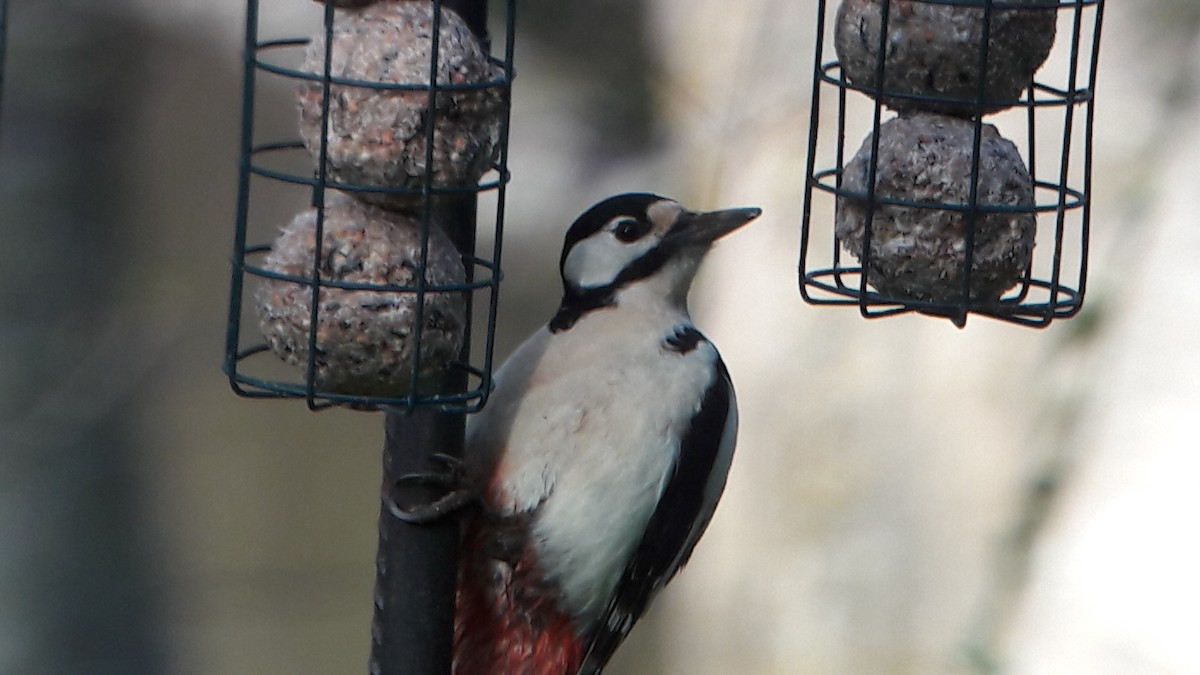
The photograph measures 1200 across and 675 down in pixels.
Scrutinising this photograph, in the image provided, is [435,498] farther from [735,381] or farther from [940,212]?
[735,381]

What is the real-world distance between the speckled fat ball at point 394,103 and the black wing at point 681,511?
0.71 meters

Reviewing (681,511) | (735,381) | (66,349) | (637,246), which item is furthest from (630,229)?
(66,349)

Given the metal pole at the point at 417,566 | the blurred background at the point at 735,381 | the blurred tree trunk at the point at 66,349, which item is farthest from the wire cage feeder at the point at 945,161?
the blurred tree trunk at the point at 66,349

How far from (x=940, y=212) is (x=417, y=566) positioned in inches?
29.1

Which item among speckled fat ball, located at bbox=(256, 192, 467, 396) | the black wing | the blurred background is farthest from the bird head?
the blurred background

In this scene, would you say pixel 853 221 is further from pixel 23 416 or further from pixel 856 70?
pixel 23 416

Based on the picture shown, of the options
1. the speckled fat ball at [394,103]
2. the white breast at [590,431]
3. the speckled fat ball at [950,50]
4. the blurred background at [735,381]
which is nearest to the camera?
the speckled fat ball at [394,103]

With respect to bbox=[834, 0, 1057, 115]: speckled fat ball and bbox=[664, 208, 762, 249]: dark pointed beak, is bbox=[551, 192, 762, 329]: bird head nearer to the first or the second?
bbox=[664, 208, 762, 249]: dark pointed beak

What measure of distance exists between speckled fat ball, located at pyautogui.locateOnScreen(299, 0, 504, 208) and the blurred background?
2.27 m

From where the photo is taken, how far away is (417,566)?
1.92m

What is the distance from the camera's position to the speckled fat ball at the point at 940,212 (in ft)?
6.28

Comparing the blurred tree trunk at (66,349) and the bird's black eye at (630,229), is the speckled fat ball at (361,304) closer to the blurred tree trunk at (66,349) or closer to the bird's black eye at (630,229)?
the bird's black eye at (630,229)

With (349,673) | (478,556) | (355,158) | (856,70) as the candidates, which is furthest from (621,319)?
(349,673)

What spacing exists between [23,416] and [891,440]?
211cm
